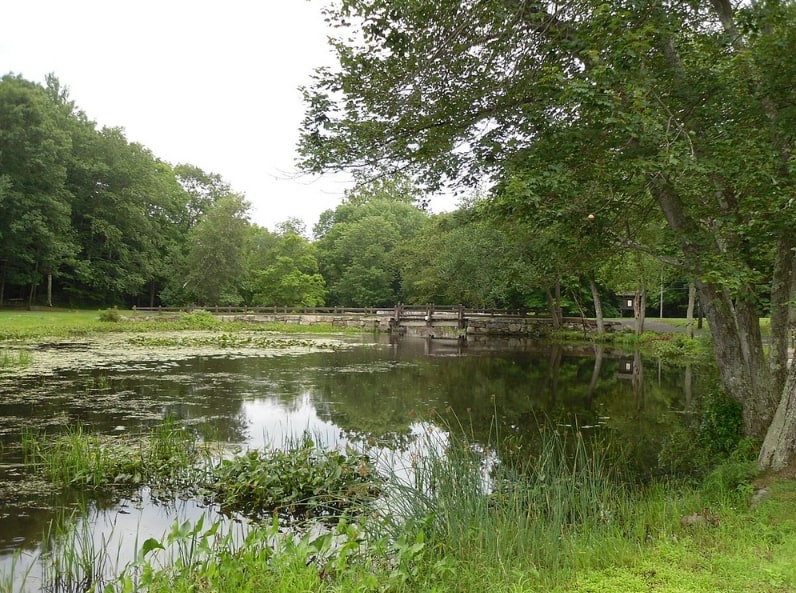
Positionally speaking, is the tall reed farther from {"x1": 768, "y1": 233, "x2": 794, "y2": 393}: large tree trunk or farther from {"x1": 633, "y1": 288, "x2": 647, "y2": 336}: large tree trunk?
{"x1": 633, "y1": 288, "x2": 647, "y2": 336}: large tree trunk

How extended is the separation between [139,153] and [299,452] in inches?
1801

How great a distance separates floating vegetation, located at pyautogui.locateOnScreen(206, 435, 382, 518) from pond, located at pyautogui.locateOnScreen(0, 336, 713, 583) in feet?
1.18

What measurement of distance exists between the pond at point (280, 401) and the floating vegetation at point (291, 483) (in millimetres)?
361

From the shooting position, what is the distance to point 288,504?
584cm

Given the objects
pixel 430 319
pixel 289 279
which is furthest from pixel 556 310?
pixel 289 279

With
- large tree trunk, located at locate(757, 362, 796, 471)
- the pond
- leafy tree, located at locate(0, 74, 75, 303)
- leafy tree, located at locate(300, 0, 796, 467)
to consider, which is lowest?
the pond

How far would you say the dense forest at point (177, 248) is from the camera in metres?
35.2

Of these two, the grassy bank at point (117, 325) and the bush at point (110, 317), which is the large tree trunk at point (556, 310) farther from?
the bush at point (110, 317)

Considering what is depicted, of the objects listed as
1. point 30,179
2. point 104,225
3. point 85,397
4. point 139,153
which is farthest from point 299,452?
point 139,153

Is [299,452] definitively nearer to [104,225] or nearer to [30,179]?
[30,179]

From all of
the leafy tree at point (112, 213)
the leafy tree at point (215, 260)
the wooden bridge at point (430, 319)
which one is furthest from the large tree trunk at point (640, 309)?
the leafy tree at point (112, 213)

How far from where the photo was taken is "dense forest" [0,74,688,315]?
35.2 meters

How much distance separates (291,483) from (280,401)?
5782 millimetres

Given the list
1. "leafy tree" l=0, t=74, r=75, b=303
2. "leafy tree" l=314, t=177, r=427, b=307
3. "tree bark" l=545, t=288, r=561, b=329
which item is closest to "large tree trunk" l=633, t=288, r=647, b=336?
"tree bark" l=545, t=288, r=561, b=329
